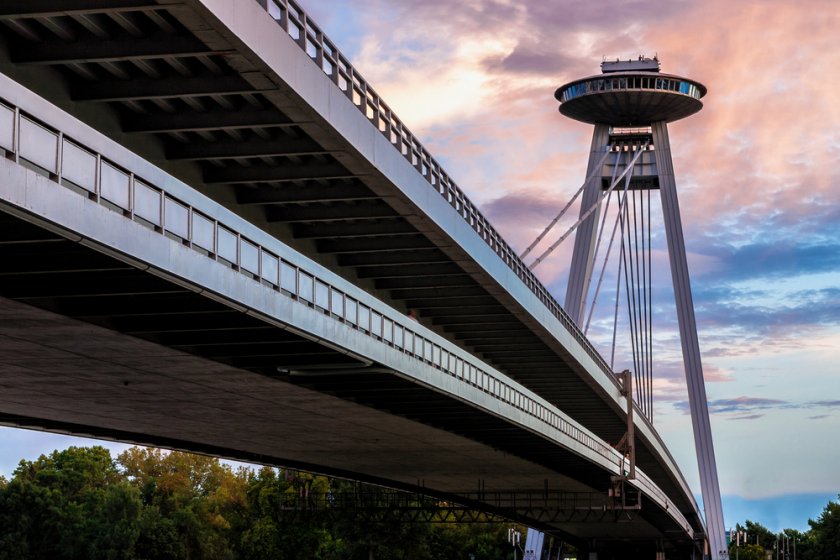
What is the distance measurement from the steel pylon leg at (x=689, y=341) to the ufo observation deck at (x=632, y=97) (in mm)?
1194

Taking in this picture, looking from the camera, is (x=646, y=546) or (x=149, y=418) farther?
(x=646, y=546)

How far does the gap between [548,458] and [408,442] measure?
33.0 ft

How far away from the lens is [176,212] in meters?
21.1

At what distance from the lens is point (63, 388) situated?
37.2 m

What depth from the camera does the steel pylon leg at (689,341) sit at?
76.4m

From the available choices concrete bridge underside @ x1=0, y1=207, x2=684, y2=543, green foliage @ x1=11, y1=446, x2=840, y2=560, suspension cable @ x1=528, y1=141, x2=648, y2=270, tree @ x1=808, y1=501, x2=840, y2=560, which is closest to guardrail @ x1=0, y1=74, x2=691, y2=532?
concrete bridge underside @ x1=0, y1=207, x2=684, y2=543

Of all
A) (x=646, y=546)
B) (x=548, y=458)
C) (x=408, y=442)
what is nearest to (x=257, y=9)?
(x=408, y=442)

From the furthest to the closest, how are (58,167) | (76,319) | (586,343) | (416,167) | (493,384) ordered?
(586,343)
(493,384)
(416,167)
(76,319)
(58,167)

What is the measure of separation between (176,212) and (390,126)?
1113 cm

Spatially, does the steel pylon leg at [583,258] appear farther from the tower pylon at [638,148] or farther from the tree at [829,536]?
the tree at [829,536]

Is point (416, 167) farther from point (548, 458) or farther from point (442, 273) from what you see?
point (548, 458)

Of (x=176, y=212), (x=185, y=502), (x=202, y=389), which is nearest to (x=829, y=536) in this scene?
(x=185, y=502)

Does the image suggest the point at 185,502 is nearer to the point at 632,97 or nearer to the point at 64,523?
the point at 64,523

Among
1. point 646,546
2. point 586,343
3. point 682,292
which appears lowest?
point 646,546
